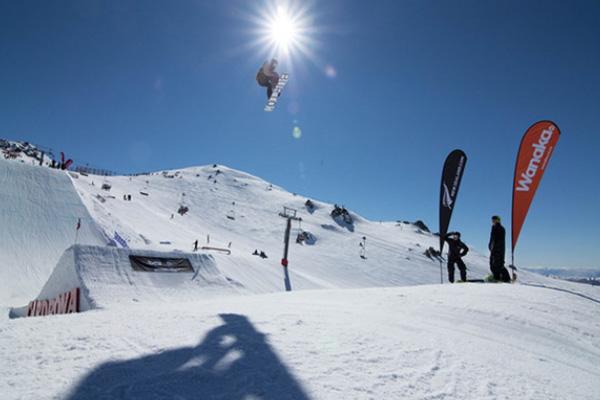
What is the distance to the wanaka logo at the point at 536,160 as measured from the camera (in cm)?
922

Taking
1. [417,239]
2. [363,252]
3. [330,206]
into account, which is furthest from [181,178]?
[417,239]

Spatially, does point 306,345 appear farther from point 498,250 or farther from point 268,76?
point 268,76

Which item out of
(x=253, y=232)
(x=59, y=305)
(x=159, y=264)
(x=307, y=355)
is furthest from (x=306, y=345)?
(x=253, y=232)

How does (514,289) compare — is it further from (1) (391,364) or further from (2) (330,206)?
(2) (330,206)

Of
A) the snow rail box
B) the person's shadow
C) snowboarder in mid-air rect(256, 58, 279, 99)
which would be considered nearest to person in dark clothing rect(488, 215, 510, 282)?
the person's shadow

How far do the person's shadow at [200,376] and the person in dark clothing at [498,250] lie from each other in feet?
26.1

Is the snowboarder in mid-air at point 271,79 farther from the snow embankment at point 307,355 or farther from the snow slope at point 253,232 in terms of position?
the snow slope at point 253,232

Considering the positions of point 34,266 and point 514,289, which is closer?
point 514,289

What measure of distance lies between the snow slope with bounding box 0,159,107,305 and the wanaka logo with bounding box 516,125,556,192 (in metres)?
17.8

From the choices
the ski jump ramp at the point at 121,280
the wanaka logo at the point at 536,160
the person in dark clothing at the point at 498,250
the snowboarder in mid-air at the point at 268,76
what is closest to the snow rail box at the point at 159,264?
the ski jump ramp at the point at 121,280

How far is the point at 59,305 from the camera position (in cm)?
922

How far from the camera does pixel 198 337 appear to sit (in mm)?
3277

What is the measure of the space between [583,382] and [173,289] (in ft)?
35.7

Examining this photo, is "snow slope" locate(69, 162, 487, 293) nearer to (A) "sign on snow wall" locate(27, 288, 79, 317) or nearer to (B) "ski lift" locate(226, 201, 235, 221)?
(B) "ski lift" locate(226, 201, 235, 221)
